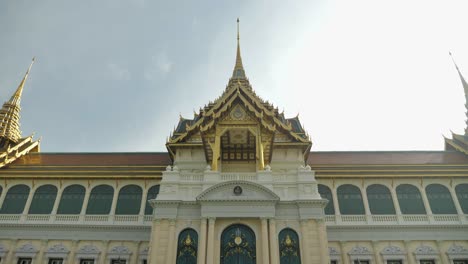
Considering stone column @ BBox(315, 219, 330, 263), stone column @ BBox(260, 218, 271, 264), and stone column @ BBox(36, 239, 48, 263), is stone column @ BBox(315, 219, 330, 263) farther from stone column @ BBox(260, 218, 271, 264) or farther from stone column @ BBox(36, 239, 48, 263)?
stone column @ BBox(36, 239, 48, 263)

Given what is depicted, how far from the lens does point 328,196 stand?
2523cm

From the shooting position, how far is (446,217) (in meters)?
23.8

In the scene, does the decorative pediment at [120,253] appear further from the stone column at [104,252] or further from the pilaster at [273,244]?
the pilaster at [273,244]

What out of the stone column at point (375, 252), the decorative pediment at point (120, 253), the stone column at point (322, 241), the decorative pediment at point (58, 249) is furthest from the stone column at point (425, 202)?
the decorative pediment at point (58, 249)

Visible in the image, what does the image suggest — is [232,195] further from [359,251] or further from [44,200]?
[44,200]

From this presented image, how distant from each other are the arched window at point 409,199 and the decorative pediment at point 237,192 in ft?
40.5

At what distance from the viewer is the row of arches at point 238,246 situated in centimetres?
1698

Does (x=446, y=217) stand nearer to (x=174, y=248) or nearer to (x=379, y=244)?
(x=379, y=244)

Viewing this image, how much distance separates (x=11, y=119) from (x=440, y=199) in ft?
144

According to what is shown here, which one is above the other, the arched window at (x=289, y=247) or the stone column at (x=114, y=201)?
the stone column at (x=114, y=201)

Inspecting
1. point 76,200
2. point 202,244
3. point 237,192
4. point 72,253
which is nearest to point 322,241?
point 237,192

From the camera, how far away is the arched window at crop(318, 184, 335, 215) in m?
24.4

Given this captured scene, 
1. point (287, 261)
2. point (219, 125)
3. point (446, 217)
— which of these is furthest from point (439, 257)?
point (219, 125)

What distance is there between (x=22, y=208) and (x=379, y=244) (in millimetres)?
26419
